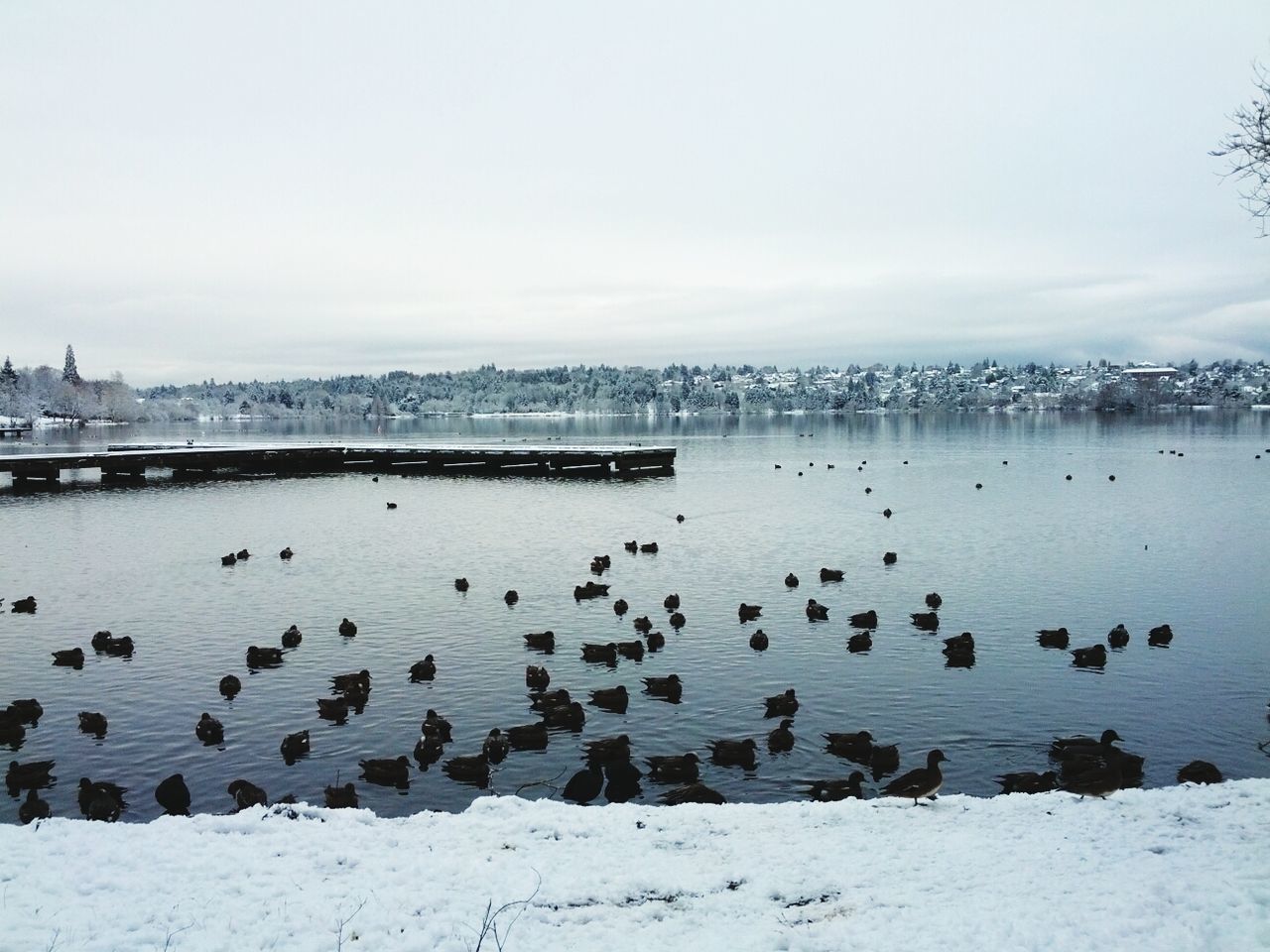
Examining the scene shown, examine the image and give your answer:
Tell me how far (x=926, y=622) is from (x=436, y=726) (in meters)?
14.4

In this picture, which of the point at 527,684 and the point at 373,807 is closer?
the point at 373,807

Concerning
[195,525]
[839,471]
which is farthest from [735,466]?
[195,525]

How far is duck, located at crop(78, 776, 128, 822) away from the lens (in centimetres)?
1434

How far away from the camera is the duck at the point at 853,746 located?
1681 centimetres

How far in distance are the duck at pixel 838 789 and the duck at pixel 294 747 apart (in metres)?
9.06

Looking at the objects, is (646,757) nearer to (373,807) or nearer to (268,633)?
(373,807)

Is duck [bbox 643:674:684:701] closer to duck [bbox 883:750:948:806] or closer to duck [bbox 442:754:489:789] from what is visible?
duck [bbox 442:754:489:789]

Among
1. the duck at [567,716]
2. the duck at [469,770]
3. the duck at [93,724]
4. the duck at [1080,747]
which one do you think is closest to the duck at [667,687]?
the duck at [567,716]

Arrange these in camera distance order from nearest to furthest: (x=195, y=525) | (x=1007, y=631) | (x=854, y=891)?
(x=854, y=891)
(x=1007, y=631)
(x=195, y=525)

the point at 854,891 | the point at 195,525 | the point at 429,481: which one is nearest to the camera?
the point at 854,891

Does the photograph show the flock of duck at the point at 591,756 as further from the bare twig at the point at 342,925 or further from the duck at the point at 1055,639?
the bare twig at the point at 342,925

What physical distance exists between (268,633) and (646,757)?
13.8 metres

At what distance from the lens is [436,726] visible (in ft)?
57.0

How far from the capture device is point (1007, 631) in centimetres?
2572
